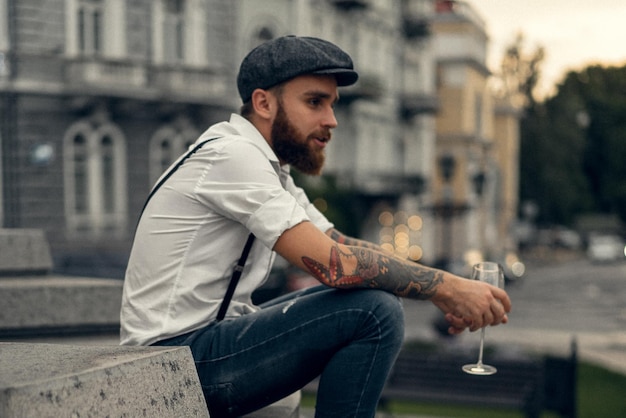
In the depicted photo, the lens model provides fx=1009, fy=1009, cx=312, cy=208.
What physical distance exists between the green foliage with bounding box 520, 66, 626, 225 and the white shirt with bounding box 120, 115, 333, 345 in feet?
218

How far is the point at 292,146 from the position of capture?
3402mm

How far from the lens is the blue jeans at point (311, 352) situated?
Answer: 300 centimetres

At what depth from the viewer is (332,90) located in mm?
3385

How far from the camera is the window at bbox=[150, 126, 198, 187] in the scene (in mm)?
24500

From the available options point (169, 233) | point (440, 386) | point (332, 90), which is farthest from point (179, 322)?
point (440, 386)

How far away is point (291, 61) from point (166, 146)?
72.8 feet

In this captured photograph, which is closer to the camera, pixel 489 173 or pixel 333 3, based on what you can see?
pixel 333 3

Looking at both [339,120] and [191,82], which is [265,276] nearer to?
[191,82]

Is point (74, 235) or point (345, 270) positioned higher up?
point (345, 270)

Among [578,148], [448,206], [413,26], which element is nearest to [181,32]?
[413,26]

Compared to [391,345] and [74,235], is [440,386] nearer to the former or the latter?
[391,345]

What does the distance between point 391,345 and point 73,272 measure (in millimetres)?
12380

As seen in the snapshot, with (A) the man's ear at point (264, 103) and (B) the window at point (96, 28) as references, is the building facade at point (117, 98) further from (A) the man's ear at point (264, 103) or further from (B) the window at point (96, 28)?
(A) the man's ear at point (264, 103)

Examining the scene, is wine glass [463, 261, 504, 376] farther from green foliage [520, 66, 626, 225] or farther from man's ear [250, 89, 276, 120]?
green foliage [520, 66, 626, 225]
